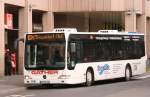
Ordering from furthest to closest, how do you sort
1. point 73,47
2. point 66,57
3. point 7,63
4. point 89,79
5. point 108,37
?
1. point 7,63
2. point 108,37
3. point 89,79
4. point 73,47
5. point 66,57

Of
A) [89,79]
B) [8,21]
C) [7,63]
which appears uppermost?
[8,21]

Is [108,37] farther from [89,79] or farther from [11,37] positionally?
[11,37]

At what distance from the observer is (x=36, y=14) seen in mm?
39188

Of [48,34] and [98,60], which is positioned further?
[98,60]

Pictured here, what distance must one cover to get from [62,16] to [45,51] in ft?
58.2

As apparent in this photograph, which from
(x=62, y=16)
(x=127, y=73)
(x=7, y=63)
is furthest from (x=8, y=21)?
(x=62, y=16)

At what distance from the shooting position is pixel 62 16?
42.7 metres

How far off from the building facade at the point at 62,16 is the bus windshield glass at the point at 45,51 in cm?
231

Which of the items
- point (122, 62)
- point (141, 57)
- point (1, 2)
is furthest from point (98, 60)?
point (1, 2)

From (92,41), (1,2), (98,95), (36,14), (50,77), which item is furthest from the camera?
(36,14)

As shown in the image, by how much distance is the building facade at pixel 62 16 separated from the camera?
3416cm

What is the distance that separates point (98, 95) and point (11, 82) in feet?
27.4

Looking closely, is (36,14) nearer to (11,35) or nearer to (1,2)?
(11,35)

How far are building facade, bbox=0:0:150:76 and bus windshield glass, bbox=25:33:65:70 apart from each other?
2.31m
